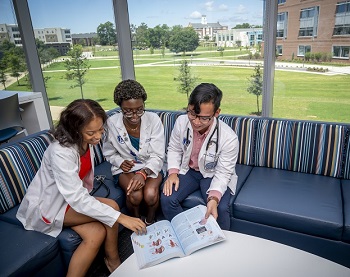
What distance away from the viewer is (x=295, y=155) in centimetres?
203

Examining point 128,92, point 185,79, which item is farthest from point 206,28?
point 128,92

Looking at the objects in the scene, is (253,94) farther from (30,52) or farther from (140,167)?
(30,52)

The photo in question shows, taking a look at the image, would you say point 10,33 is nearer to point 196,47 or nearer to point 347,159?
point 196,47

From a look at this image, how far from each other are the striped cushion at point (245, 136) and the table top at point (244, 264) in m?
1.08

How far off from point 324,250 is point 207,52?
2.64 metres

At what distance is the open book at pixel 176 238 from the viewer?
3.72 feet

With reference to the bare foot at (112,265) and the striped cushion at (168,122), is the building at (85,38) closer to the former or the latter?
the striped cushion at (168,122)

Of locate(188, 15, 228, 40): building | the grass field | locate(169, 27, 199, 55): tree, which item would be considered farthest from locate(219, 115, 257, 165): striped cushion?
locate(169, 27, 199, 55): tree

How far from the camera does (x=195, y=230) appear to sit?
1229 millimetres

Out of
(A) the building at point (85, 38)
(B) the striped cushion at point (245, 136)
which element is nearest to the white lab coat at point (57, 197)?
(B) the striped cushion at point (245, 136)

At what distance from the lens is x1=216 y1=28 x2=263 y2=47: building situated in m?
2.63

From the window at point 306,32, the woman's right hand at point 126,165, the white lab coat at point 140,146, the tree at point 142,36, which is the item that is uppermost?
the tree at point 142,36

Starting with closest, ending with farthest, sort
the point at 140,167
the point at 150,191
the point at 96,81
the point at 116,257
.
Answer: the point at 116,257 → the point at 150,191 → the point at 140,167 → the point at 96,81

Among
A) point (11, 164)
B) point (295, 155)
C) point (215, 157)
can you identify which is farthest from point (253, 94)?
point (11, 164)
